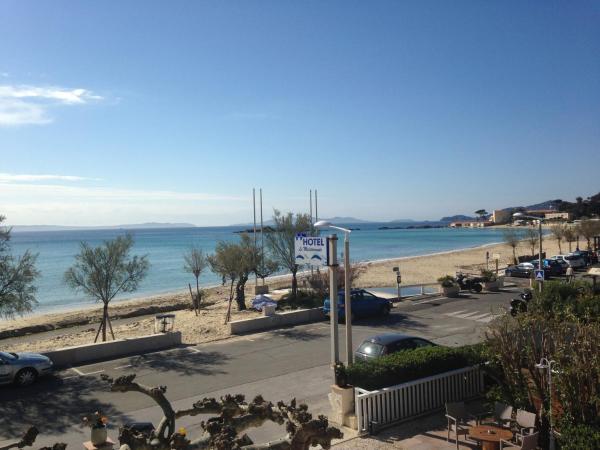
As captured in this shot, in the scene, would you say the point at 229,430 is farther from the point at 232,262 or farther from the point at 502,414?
the point at 232,262

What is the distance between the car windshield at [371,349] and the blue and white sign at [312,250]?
2.85 meters

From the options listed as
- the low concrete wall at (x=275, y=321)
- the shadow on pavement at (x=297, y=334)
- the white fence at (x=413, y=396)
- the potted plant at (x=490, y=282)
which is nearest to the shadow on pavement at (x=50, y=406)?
the white fence at (x=413, y=396)

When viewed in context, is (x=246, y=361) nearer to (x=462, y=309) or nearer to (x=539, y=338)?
(x=539, y=338)

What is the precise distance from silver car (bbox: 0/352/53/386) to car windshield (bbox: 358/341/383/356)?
9.03 metres

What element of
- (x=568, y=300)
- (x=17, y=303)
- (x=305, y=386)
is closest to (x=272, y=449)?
(x=305, y=386)

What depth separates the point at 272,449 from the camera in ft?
11.3

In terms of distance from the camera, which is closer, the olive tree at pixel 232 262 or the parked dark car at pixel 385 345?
the parked dark car at pixel 385 345

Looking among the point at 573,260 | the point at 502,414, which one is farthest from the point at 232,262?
the point at 573,260

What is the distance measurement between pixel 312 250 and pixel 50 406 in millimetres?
7394

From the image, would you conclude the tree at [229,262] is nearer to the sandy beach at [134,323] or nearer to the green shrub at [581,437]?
the sandy beach at [134,323]

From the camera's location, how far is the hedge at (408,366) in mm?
9758

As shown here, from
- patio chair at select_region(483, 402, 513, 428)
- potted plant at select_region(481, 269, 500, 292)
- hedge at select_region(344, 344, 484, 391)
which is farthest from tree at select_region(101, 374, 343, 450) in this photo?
potted plant at select_region(481, 269, 500, 292)

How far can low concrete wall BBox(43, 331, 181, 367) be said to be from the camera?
15758 mm

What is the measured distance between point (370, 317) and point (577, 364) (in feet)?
51.0
